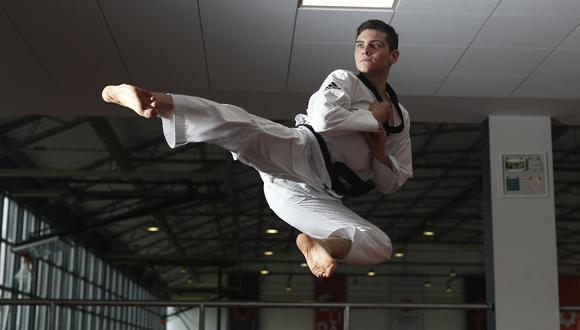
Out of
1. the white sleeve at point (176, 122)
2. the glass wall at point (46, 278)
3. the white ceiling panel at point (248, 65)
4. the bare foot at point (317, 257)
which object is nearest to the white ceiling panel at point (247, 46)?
the white ceiling panel at point (248, 65)

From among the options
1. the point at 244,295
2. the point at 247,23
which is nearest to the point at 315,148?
the point at 247,23

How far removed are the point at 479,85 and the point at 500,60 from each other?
512mm

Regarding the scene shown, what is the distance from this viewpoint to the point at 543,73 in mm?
6281

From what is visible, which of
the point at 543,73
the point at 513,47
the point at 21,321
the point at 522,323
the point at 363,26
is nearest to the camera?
the point at 363,26

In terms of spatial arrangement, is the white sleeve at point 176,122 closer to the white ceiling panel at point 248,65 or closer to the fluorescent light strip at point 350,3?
the fluorescent light strip at point 350,3

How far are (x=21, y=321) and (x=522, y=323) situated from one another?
33.2 feet

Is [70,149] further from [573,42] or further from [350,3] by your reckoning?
[573,42]

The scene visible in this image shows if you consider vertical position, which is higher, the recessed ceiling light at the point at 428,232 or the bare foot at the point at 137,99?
the recessed ceiling light at the point at 428,232

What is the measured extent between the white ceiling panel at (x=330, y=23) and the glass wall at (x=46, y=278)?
485 cm

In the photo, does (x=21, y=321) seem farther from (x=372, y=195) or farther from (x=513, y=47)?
(x=513, y=47)

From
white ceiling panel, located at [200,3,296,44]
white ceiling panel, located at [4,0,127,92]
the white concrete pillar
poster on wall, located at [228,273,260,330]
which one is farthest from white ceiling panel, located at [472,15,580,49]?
poster on wall, located at [228,273,260,330]

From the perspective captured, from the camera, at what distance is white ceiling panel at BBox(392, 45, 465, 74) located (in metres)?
5.87

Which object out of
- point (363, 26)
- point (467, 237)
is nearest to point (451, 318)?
point (467, 237)

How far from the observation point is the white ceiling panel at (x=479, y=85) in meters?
6.38
